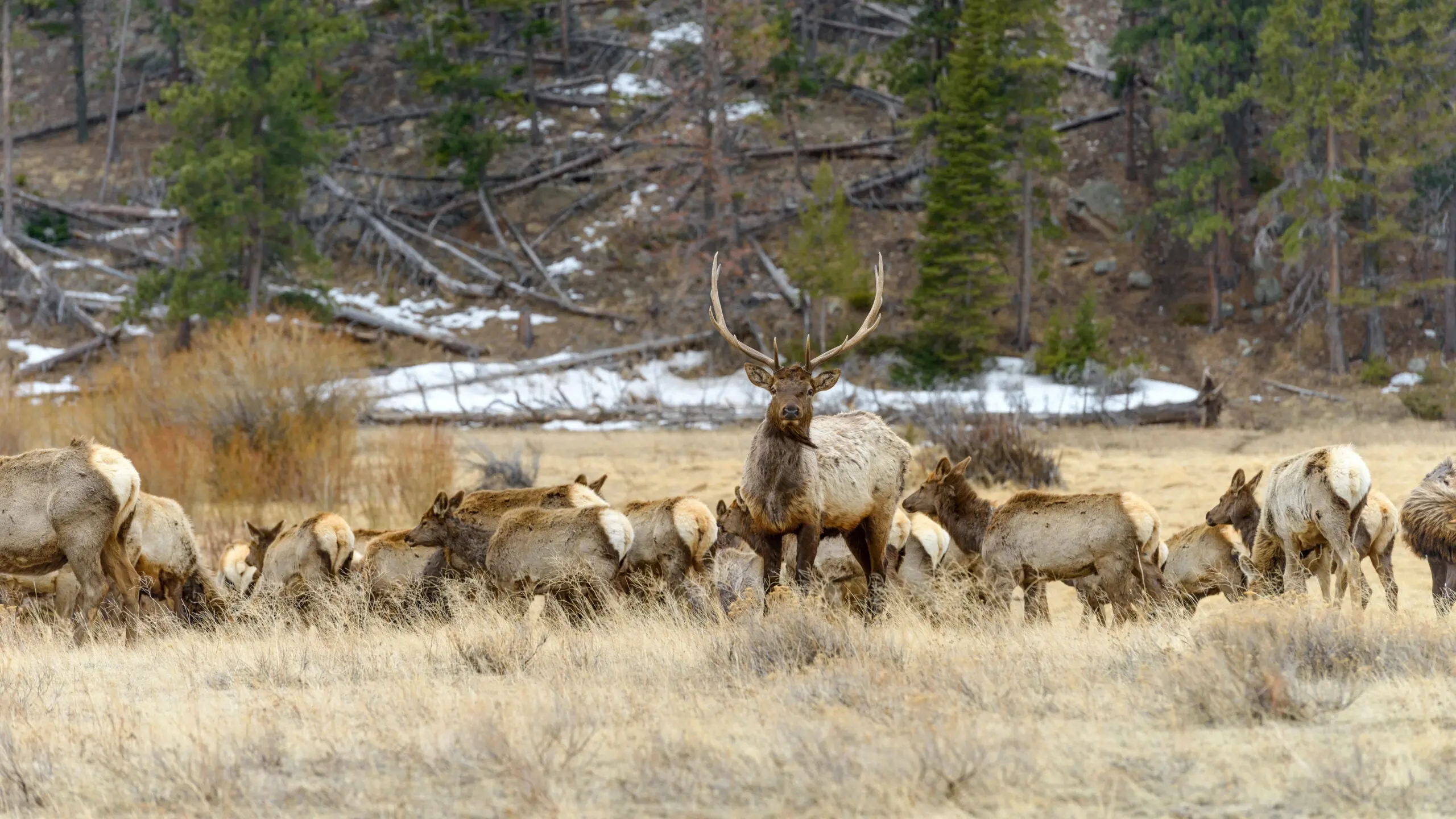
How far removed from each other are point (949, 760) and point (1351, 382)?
101 ft

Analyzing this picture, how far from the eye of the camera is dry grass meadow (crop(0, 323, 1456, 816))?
5.40 meters

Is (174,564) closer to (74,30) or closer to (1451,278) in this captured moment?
(1451,278)

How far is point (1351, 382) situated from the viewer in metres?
33.2

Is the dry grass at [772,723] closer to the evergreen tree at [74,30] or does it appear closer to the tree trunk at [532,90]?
the tree trunk at [532,90]

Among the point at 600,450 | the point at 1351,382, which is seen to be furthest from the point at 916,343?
the point at 600,450

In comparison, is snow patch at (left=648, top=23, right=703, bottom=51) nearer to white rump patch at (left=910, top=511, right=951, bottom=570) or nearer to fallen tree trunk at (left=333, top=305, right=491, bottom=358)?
fallen tree trunk at (left=333, top=305, right=491, bottom=358)

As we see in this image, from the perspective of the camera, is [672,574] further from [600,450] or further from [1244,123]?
[1244,123]

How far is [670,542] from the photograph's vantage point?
10594 millimetres

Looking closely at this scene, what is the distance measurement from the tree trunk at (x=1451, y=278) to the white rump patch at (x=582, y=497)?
91.1 ft

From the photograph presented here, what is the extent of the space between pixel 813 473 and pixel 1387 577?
13.7 ft

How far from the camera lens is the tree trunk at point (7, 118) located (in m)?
37.3

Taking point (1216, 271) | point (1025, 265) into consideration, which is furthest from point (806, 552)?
point (1216, 271)

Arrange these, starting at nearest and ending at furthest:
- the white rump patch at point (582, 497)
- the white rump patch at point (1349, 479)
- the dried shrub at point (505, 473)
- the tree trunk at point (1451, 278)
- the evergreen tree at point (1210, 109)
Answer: the white rump patch at point (1349, 479)
the white rump patch at point (582, 497)
the dried shrub at point (505, 473)
the tree trunk at point (1451, 278)
the evergreen tree at point (1210, 109)

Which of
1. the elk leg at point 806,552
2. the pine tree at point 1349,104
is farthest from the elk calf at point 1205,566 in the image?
the pine tree at point 1349,104
